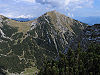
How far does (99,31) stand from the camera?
343 feet

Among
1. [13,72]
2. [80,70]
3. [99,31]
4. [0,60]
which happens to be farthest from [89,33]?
[0,60]

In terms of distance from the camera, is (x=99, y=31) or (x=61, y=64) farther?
(x=99, y=31)

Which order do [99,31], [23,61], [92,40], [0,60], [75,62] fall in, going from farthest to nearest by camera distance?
1. [23,61]
2. [0,60]
3. [99,31]
4. [92,40]
5. [75,62]

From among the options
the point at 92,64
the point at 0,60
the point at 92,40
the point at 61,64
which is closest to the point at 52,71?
the point at 61,64

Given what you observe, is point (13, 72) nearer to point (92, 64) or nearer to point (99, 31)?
point (99, 31)

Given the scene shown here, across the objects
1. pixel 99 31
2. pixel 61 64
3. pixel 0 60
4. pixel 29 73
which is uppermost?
pixel 99 31

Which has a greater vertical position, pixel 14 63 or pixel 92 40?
pixel 92 40

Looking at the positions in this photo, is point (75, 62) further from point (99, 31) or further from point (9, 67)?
point (9, 67)

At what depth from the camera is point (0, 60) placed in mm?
184125

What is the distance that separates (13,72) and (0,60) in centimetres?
3436

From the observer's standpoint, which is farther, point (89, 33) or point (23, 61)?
point (23, 61)

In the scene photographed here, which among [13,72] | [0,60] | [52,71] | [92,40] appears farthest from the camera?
[0,60]

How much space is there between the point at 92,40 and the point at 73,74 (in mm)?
54880

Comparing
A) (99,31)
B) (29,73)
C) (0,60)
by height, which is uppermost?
(99,31)
